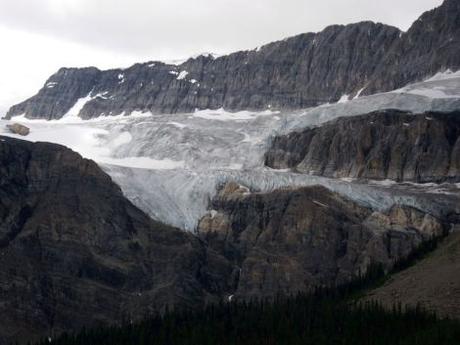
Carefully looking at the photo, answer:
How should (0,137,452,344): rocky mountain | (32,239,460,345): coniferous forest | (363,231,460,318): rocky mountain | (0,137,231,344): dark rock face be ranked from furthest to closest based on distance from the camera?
(0,137,452,344): rocky mountain < (0,137,231,344): dark rock face < (363,231,460,318): rocky mountain < (32,239,460,345): coniferous forest

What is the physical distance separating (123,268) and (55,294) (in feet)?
43.8

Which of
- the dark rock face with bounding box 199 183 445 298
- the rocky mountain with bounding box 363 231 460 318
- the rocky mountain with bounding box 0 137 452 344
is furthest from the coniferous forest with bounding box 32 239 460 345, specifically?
the rocky mountain with bounding box 0 137 452 344

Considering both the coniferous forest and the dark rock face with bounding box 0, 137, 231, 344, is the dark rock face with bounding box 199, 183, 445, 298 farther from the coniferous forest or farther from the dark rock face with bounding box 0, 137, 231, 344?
the coniferous forest

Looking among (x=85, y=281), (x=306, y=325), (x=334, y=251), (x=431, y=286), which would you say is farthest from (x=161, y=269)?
(x=431, y=286)

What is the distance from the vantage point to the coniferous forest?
367 ft

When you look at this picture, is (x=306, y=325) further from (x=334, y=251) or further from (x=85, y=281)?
(x=85, y=281)

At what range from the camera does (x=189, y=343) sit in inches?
4835

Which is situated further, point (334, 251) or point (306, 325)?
point (334, 251)

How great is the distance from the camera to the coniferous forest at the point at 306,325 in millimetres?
111812

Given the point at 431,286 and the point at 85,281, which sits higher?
the point at 431,286

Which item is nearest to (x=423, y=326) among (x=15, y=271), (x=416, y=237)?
(x=416, y=237)

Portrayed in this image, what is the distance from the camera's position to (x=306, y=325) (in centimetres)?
12175

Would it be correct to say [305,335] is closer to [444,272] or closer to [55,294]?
[444,272]

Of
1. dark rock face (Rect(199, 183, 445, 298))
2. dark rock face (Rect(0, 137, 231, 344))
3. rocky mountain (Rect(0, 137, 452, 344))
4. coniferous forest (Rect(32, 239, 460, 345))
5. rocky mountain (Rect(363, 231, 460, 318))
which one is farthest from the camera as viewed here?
dark rock face (Rect(199, 183, 445, 298))
